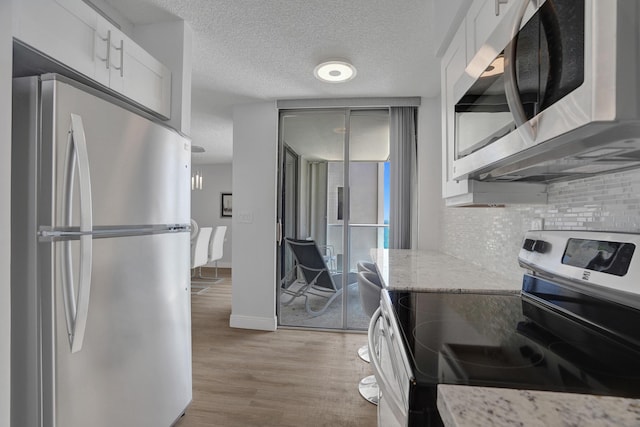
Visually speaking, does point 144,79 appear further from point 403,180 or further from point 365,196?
point 403,180

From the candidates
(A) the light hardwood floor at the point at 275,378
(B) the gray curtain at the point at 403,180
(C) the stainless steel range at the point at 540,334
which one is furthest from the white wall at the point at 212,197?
(C) the stainless steel range at the point at 540,334

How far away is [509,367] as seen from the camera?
0.64 m

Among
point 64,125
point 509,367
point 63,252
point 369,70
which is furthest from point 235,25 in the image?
point 509,367

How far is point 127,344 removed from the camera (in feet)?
4.41

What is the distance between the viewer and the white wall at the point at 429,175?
3.08 meters

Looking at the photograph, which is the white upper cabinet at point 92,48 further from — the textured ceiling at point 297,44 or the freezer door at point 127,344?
the freezer door at point 127,344

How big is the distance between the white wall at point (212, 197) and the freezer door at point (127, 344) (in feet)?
17.2

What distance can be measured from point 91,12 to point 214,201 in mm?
5817

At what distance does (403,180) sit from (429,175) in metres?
0.26

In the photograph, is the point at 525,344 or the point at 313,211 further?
the point at 313,211

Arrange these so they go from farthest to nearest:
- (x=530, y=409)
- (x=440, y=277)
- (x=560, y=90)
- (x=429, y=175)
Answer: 1. (x=429, y=175)
2. (x=440, y=277)
3. (x=560, y=90)
4. (x=530, y=409)

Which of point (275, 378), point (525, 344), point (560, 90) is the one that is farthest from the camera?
point (275, 378)

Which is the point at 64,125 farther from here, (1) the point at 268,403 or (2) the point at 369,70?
(2) the point at 369,70

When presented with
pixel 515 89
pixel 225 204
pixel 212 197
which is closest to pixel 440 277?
pixel 515 89
